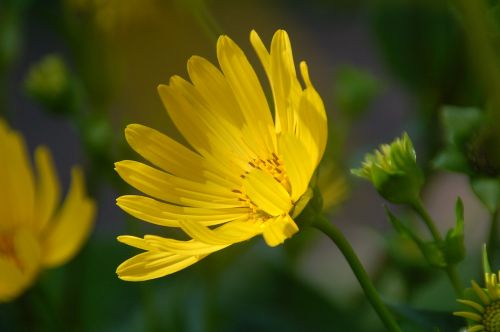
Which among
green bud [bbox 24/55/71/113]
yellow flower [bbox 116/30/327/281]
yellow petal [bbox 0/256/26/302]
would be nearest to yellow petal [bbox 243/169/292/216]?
yellow flower [bbox 116/30/327/281]

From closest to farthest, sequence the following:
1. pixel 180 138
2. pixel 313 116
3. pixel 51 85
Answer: pixel 313 116 < pixel 51 85 < pixel 180 138

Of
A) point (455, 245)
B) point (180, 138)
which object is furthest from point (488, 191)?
point (180, 138)

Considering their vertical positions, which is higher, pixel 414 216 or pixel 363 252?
pixel 414 216

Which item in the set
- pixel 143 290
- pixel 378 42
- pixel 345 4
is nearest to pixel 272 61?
pixel 143 290

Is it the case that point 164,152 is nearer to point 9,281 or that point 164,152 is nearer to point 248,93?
point 248,93

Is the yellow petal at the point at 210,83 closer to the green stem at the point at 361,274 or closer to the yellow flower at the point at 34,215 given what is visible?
the green stem at the point at 361,274

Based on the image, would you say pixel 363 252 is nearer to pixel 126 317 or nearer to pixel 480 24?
pixel 126 317

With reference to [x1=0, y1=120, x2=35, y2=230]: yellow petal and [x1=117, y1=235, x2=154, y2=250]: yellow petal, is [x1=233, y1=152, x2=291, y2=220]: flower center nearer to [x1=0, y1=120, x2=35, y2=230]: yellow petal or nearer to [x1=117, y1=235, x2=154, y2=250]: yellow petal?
[x1=117, y1=235, x2=154, y2=250]: yellow petal
